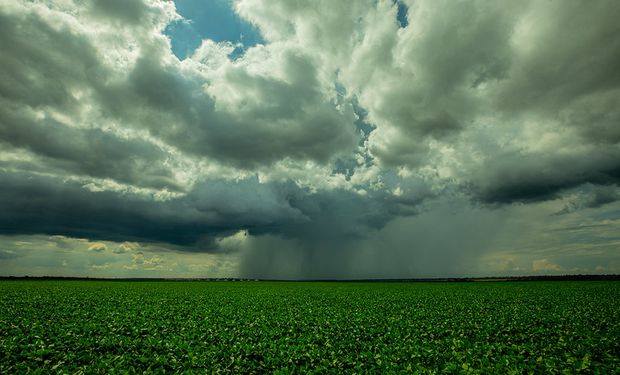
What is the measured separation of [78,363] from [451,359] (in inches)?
660

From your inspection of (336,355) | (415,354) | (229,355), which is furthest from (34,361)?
(415,354)

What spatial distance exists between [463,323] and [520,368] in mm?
11514

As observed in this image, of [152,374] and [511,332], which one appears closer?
[152,374]

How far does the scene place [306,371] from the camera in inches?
494

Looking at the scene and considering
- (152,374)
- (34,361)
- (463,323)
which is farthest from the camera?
(463,323)

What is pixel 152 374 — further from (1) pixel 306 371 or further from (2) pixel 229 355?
(1) pixel 306 371

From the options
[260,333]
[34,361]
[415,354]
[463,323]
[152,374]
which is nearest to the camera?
[152,374]

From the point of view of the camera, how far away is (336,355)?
1516 cm

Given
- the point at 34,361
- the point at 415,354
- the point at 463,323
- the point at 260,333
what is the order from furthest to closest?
the point at 463,323 → the point at 260,333 → the point at 415,354 → the point at 34,361

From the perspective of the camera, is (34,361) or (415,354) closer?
(34,361)

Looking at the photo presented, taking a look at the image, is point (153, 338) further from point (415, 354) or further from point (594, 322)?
point (594, 322)

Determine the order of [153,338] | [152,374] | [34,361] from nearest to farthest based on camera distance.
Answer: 1. [152,374]
2. [34,361]
3. [153,338]

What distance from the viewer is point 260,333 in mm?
19469

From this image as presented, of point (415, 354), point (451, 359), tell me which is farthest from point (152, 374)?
point (451, 359)
